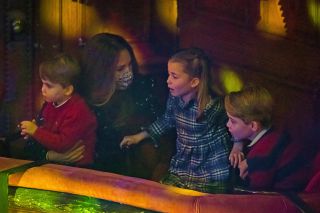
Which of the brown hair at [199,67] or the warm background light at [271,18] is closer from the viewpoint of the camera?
the warm background light at [271,18]

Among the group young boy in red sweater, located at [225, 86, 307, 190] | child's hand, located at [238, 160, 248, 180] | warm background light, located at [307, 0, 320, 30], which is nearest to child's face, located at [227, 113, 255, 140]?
young boy in red sweater, located at [225, 86, 307, 190]

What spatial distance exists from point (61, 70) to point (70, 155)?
0.58 metres

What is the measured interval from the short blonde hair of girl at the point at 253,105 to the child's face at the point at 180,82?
0.81 ft

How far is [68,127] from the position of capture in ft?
12.6

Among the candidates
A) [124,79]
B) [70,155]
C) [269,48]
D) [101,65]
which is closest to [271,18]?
[269,48]

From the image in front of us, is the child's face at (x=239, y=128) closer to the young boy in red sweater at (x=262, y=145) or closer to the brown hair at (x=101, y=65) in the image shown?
the young boy in red sweater at (x=262, y=145)

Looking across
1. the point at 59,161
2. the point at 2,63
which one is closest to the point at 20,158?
the point at 59,161

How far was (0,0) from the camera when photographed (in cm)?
395

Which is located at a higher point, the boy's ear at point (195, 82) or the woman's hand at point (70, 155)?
the boy's ear at point (195, 82)

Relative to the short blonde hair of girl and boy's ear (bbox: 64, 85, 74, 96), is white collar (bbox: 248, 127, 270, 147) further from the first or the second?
boy's ear (bbox: 64, 85, 74, 96)

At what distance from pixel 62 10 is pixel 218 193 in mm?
1566

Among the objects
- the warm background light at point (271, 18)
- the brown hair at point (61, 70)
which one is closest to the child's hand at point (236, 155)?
the warm background light at point (271, 18)

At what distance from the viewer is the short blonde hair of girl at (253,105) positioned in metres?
3.21

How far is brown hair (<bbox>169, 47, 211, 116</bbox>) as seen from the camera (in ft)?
11.0
